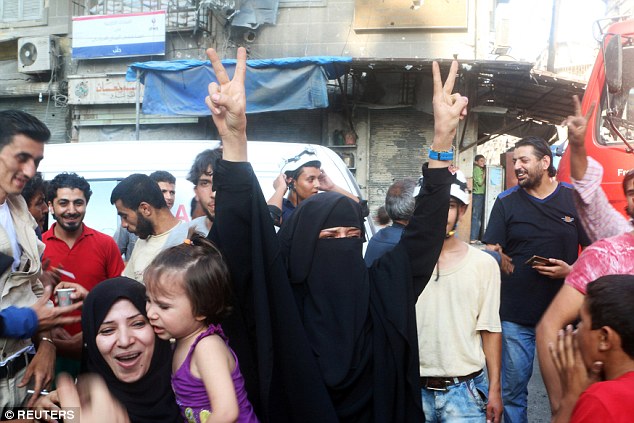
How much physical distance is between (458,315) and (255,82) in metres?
9.38

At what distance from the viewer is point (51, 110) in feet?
48.6

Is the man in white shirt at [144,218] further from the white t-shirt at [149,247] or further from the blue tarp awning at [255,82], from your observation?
the blue tarp awning at [255,82]

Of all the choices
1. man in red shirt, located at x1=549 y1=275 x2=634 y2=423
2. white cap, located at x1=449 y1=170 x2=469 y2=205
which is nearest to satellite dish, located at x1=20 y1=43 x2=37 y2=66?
white cap, located at x1=449 y1=170 x2=469 y2=205

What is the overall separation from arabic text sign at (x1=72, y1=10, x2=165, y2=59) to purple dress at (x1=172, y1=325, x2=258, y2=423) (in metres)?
12.3

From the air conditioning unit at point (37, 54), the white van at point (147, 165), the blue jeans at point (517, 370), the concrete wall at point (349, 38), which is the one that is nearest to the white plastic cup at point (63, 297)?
the white van at point (147, 165)

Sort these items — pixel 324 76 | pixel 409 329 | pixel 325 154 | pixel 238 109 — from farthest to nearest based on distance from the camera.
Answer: pixel 324 76, pixel 325 154, pixel 409 329, pixel 238 109

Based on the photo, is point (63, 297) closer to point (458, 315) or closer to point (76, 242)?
point (76, 242)

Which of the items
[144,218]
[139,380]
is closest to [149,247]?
[144,218]

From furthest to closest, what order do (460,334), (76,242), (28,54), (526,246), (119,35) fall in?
(28,54), (119,35), (526,246), (76,242), (460,334)

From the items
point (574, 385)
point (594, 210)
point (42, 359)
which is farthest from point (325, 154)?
point (574, 385)

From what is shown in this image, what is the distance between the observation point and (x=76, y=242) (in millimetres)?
3896

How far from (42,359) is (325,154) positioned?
3.31 meters

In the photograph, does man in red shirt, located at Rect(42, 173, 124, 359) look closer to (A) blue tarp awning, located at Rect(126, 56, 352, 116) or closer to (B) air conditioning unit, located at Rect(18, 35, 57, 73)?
(A) blue tarp awning, located at Rect(126, 56, 352, 116)

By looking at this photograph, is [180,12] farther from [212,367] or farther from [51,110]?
[212,367]
